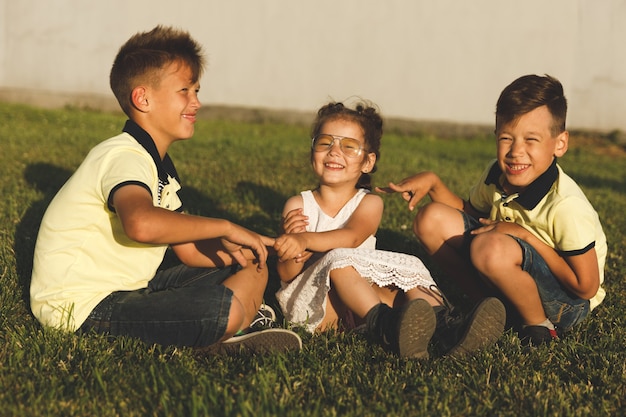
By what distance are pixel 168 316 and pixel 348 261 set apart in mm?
907

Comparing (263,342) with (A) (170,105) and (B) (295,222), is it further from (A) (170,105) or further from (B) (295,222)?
(A) (170,105)

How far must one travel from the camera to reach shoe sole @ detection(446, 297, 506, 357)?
339 cm

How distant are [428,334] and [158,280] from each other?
4.57ft

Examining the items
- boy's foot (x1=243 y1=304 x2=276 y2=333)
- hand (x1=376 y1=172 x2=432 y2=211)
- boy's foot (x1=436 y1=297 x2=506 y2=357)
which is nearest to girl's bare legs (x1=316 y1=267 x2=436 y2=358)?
boy's foot (x1=436 y1=297 x2=506 y2=357)

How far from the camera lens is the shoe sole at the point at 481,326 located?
11.1 ft

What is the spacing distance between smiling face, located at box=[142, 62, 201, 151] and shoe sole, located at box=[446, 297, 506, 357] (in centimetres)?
162

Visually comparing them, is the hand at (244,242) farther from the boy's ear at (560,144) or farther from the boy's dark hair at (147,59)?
the boy's ear at (560,144)

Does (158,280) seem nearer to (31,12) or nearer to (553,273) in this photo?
(553,273)

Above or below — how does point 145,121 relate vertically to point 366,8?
below

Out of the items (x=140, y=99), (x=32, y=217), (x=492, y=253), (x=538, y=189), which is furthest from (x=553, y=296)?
(x=32, y=217)

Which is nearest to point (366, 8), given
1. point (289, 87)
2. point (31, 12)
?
point (289, 87)

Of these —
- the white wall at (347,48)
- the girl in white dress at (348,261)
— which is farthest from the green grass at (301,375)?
the white wall at (347,48)

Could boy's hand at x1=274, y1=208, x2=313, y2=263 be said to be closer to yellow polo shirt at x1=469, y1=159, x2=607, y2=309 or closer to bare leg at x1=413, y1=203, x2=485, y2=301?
bare leg at x1=413, y1=203, x2=485, y2=301

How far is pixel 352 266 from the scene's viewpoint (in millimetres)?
3711
